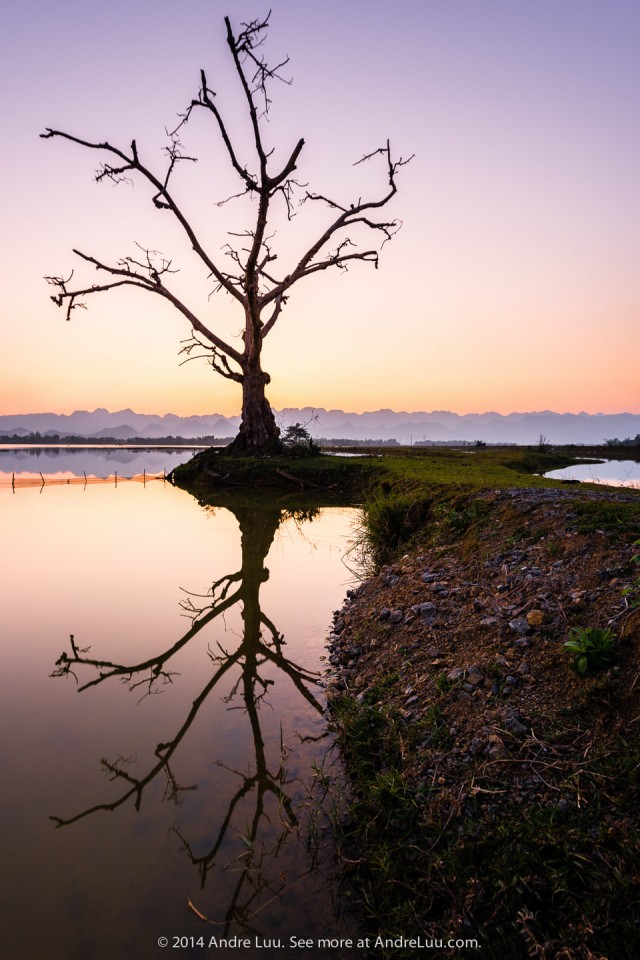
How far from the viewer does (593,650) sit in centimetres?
390

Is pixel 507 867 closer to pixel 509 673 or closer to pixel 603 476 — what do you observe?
pixel 509 673

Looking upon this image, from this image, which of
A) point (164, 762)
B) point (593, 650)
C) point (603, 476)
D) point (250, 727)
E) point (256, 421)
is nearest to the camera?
point (593, 650)

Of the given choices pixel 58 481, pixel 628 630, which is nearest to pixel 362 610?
pixel 628 630

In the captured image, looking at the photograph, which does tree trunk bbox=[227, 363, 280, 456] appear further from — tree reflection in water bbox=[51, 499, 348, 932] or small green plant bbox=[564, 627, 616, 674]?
small green plant bbox=[564, 627, 616, 674]

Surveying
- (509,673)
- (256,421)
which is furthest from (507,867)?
(256,421)

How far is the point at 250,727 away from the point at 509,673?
2.52 m

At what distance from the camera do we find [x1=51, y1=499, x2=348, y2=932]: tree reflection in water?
3.20 m

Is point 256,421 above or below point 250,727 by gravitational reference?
above

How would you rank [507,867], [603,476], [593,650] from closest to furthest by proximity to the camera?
[507,867], [593,650], [603,476]

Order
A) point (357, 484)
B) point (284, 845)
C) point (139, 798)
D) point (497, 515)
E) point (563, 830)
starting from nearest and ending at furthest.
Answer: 1. point (563, 830)
2. point (284, 845)
3. point (139, 798)
4. point (497, 515)
5. point (357, 484)

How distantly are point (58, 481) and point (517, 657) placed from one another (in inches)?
1415

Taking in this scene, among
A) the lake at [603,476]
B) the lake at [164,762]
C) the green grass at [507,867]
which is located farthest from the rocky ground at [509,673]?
the lake at [603,476]

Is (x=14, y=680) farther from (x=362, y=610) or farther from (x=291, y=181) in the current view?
(x=291, y=181)

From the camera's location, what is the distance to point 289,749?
14.9 ft
